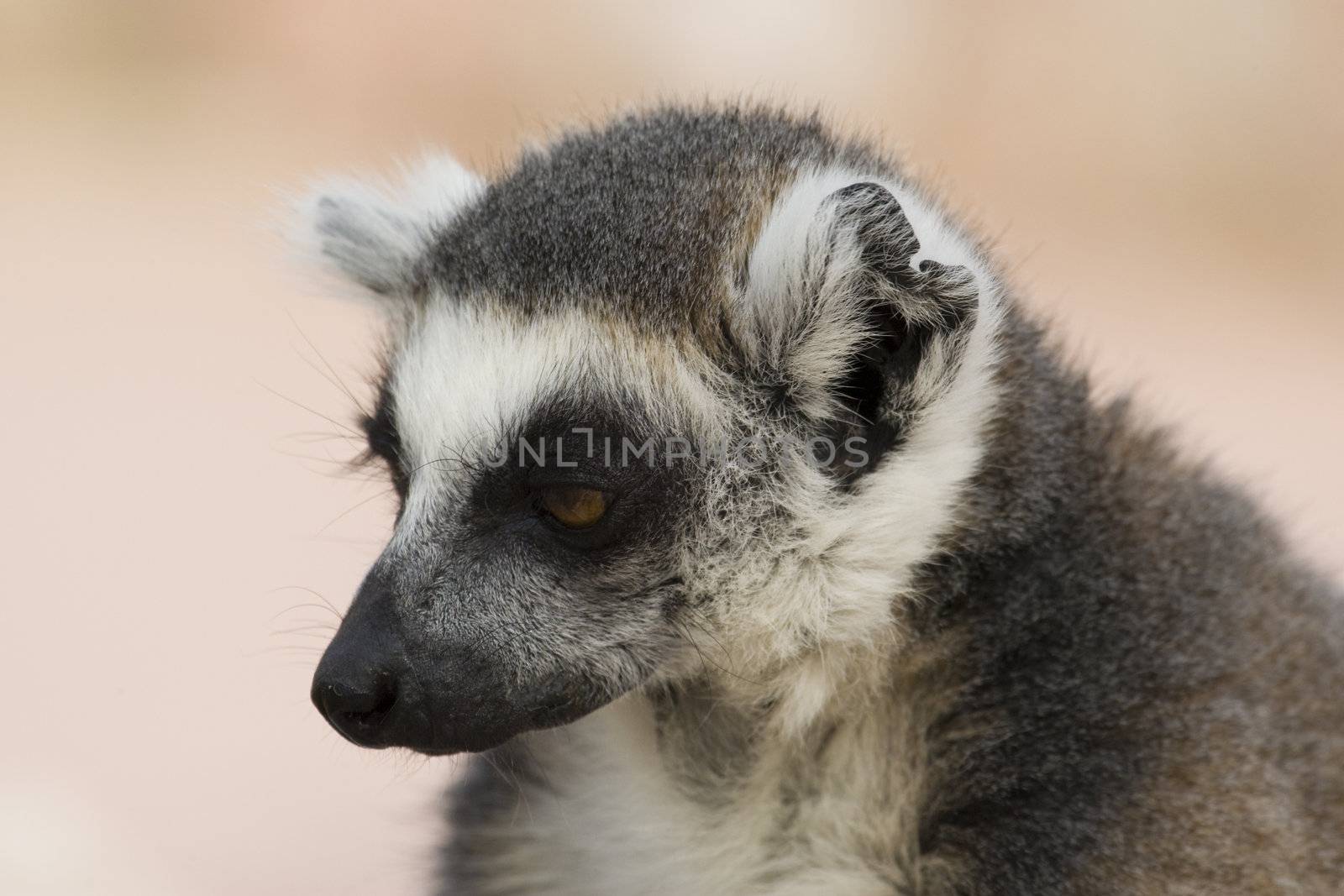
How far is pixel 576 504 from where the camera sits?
8.12 ft

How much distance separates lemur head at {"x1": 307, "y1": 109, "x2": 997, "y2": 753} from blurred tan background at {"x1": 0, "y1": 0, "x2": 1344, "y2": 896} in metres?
1.95

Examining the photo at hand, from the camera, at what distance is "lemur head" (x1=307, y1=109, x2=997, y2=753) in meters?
2.42

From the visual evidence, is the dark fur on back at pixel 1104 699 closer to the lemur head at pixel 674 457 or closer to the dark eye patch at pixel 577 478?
the lemur head at pixel 674 457

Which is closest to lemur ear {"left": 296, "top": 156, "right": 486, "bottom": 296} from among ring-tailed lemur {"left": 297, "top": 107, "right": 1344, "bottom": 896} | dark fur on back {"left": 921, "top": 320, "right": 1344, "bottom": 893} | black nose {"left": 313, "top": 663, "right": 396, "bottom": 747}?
ring-tailed lemur {"left": 297, "top": 107, "right": 1344, "bottom": 896}

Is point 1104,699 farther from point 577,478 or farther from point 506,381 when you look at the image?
point 506,381

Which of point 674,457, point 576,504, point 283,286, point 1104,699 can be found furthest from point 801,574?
point 283,286

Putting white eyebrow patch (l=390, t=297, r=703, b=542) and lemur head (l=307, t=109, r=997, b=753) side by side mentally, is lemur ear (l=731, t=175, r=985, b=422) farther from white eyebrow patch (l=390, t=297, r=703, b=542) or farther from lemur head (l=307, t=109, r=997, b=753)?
white eyebrow patch (l=390, t=297, r=703, b=542)

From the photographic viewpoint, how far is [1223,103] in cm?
1061


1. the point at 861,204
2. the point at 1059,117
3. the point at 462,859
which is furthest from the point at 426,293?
the point at 1059,117

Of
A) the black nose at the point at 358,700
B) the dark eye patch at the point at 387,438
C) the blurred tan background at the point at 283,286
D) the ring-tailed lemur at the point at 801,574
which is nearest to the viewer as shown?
the black nose at the point at 358,700

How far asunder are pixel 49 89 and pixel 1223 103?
815cm

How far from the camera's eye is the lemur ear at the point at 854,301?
94.0 inches

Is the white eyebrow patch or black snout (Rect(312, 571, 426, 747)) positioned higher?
the white eyebrow patch

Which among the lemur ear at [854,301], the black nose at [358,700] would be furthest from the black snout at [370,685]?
the lemur ear at [854,301]
